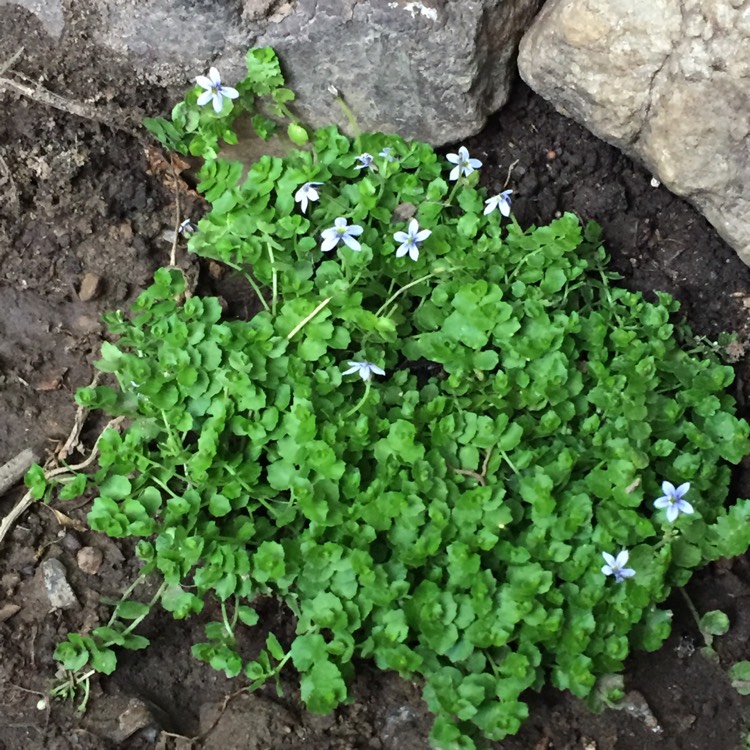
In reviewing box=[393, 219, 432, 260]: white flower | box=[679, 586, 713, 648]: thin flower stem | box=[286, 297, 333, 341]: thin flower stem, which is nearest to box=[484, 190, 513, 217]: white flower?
box=[393, 219, 432, 260]: white flower

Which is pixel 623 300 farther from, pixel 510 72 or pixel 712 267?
pixel 510 72

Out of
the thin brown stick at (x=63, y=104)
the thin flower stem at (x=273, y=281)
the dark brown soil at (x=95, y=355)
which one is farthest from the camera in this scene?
the thin brown stick at (x=63, y=104)

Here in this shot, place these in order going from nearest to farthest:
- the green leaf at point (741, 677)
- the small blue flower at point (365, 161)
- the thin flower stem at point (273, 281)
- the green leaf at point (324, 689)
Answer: the green leaf at point (324, 689) → the green leaf at point (741, 677) → the thin flower stem at point (273, 281) → the small blue flower at point (365, 161)

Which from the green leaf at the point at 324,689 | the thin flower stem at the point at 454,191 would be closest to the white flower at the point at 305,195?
the thin flower stem at the point at 454,191

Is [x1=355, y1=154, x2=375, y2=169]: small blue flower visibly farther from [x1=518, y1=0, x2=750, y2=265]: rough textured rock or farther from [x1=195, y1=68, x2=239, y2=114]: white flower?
[x1=518, y1=0, x2=750, y2=265]: rough textured rock

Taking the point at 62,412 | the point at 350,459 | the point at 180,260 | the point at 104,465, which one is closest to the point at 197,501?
the point at 104,465

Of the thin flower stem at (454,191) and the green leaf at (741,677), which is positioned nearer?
the green leaf at (741,677)

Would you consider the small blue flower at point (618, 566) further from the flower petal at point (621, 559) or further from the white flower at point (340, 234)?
the white flower at point (340, 234)

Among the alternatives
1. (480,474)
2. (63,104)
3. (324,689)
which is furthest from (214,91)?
(324,689)
